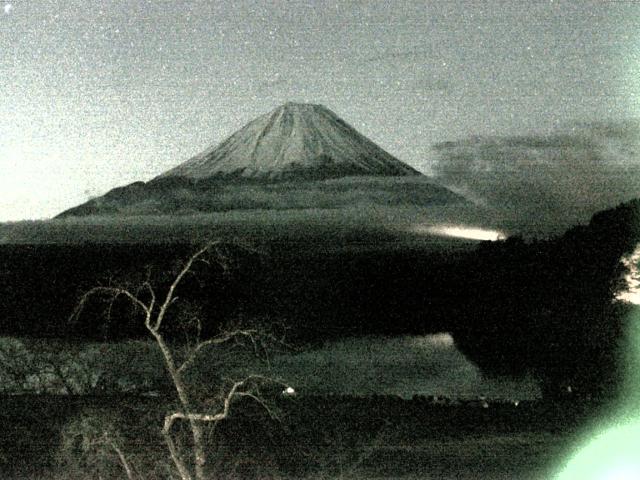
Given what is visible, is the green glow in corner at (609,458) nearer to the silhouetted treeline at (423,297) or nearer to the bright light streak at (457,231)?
the silhouetted treeline at (423,297)

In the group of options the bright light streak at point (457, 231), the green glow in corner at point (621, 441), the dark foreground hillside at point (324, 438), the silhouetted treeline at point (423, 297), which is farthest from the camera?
the bright light streak at point (457, 231)

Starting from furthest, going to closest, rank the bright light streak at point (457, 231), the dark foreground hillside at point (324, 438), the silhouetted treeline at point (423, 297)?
the bright light streak at point (457, 231) → the silhouetted treeline at point (423, 297) → the dark foreground hillside at point (324, 438)

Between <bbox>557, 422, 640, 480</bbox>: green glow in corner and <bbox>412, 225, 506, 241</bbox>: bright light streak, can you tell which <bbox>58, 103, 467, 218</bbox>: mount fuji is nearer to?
<bbox>412, 225, 506, 241</bbox>: bright light streak

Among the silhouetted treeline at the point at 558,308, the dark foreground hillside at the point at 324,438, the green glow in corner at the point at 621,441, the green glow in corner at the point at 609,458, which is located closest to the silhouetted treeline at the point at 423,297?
the silhouetted treeline at the point at 558,308

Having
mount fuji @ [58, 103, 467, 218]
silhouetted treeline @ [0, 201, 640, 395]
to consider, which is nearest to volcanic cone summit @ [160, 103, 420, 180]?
mount fuji @ [58, 103, 467, 218]

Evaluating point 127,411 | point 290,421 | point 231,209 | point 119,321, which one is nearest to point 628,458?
point 290,421

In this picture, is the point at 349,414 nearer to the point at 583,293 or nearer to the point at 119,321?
the point at 583,293
